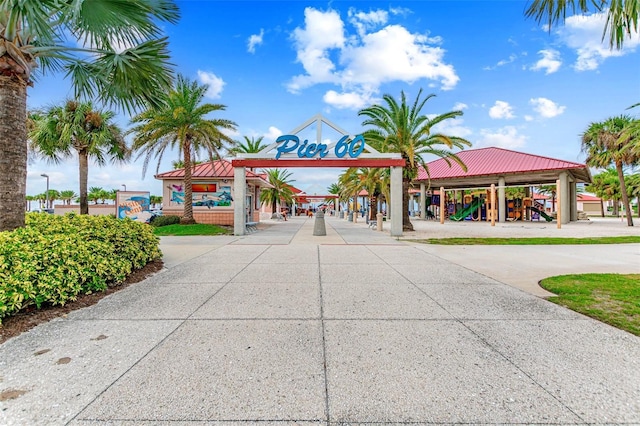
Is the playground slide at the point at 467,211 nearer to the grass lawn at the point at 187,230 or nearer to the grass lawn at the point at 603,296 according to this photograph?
the grass lawn at the point at 187,230

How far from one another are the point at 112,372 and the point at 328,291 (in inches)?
143

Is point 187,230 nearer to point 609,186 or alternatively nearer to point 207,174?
point 207,174

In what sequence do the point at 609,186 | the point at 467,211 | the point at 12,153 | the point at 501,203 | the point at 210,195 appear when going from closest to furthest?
the point at 12,153 < the point at 210,195 < the point at 501,203 < the point at 467,211 < the point at 609,186

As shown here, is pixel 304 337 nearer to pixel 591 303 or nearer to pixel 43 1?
pixel 591 303

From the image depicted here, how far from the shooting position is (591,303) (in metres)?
5.38

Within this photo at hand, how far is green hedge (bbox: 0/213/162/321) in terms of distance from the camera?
444 centimetres

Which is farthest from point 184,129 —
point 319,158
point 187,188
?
point 319,158

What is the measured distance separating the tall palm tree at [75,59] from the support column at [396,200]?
12.5 meters

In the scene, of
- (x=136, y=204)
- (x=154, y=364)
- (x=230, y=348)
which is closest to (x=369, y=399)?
(x=230, y=348)

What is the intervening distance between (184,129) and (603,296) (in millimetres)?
19271

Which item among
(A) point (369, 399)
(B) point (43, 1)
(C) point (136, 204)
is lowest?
(A) point (369, 399)

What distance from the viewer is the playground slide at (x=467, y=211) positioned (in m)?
36.3

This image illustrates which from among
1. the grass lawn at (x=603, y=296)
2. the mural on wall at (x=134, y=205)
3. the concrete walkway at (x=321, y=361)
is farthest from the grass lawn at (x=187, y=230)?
the grass lawn at (x=603, y=296)

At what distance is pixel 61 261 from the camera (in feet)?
16.9
